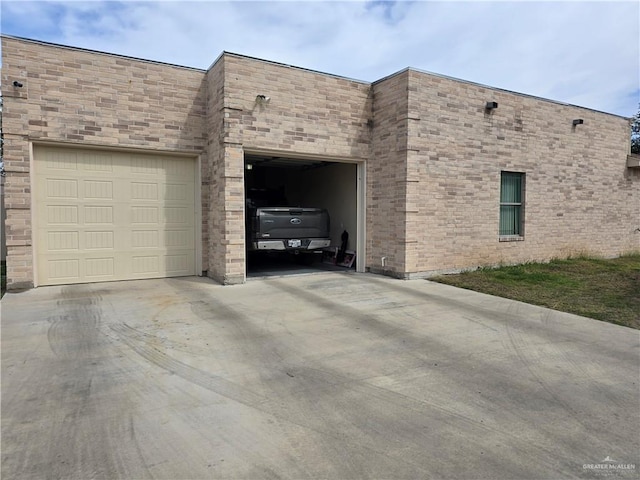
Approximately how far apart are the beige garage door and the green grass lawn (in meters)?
5.95

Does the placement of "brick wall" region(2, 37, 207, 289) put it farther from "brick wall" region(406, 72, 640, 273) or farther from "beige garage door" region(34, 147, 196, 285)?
"brick wall" region(406, 72, 640, 273)

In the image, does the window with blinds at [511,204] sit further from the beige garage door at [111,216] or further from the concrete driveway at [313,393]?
the beige garage door at [111,216]

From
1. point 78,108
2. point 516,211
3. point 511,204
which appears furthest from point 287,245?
point 516,211

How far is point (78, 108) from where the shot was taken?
830 centimetres

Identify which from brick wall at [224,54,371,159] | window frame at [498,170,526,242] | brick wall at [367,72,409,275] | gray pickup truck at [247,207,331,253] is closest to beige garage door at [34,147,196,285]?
gray pickup truck at [247,207,331,253]

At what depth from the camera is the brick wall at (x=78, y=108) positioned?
7875 mm

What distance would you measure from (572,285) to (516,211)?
293cm

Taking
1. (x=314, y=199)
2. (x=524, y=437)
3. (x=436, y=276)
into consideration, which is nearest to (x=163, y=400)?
(x=524, y=437)

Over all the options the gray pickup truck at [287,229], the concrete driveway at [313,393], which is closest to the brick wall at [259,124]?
the gray pickup truck at [287,229]

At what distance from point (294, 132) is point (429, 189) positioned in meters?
3.28

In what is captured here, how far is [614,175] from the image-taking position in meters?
13.7

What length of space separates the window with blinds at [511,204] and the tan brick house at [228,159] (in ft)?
0.17

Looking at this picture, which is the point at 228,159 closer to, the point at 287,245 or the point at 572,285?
the point at 287,245

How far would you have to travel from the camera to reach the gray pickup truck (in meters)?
10.1
